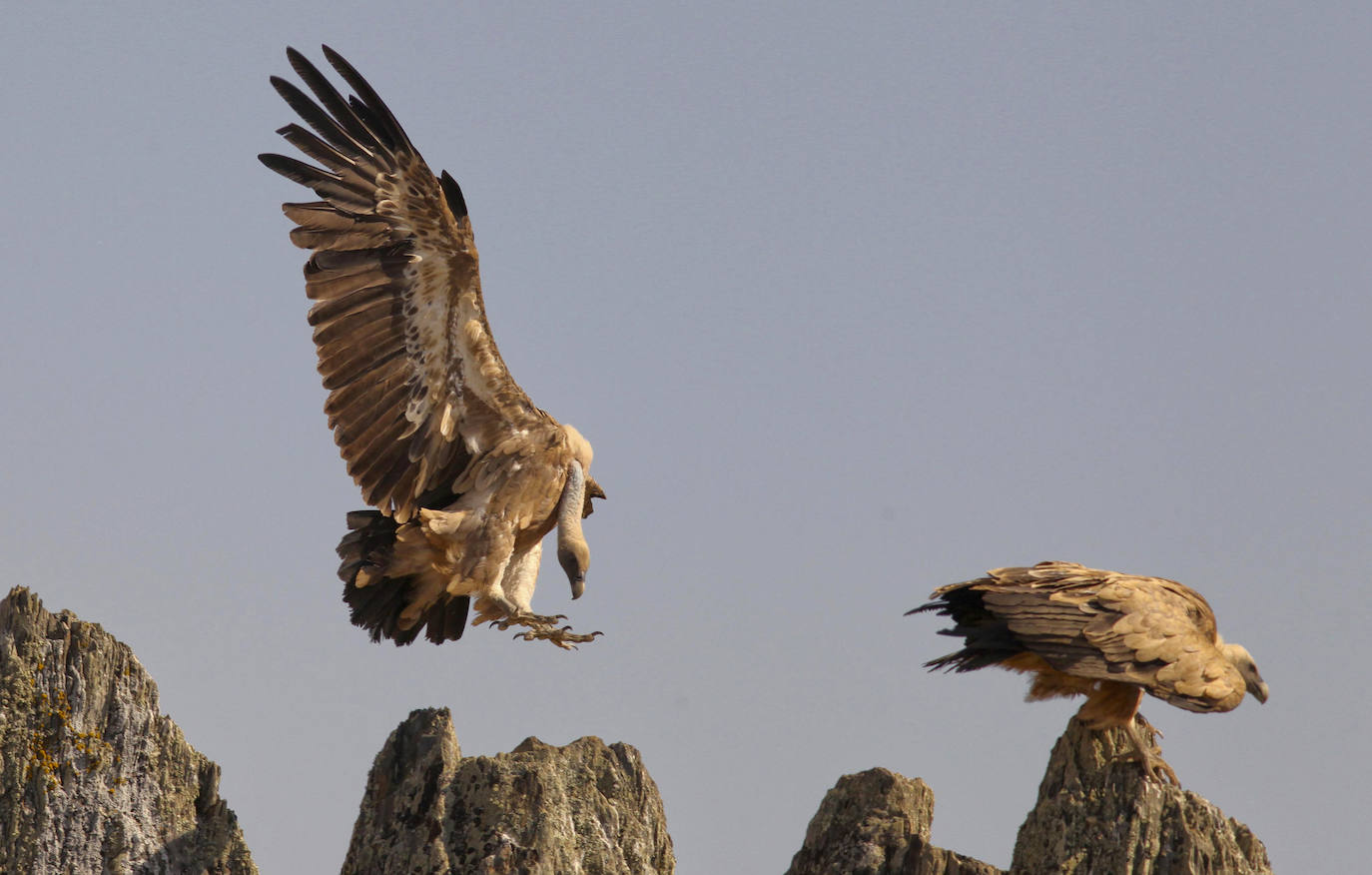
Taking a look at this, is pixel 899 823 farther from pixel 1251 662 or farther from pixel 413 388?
pixel 413 388

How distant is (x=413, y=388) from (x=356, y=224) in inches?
44.0

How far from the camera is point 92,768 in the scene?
8.14 m

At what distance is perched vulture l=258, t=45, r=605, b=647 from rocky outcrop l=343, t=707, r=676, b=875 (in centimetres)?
211

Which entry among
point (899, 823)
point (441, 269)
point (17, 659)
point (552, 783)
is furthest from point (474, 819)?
point (441, 269)

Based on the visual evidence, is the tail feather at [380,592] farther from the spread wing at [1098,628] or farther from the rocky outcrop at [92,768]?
the spread wing at [1098,628]

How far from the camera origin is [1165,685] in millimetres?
8305

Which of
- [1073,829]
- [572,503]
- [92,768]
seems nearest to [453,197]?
[572,503]

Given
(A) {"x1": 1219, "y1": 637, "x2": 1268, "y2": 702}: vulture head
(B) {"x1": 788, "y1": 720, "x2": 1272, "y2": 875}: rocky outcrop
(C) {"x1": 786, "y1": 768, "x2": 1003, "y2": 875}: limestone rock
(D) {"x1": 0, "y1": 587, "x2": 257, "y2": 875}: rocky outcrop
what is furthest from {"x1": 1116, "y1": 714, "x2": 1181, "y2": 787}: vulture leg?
(D) {"x1": 0, "y1": 587, "x2": 257, "y2": 875}: rocky outcrop

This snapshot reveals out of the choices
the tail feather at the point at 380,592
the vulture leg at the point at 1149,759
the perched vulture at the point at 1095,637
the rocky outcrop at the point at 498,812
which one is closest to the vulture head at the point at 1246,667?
the perched vulture at the point at 1095,637

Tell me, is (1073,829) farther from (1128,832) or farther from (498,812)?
(498,812)

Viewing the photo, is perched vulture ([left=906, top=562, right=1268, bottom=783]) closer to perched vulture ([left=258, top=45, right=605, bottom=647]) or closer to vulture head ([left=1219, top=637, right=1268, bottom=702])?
vulture head ([left=1219, top=637, right=1268, bottom=702])

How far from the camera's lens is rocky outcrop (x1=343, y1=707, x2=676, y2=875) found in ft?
24.5

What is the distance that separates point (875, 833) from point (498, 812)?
69.9 inches

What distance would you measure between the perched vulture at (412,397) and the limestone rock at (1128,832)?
3.57 metres
